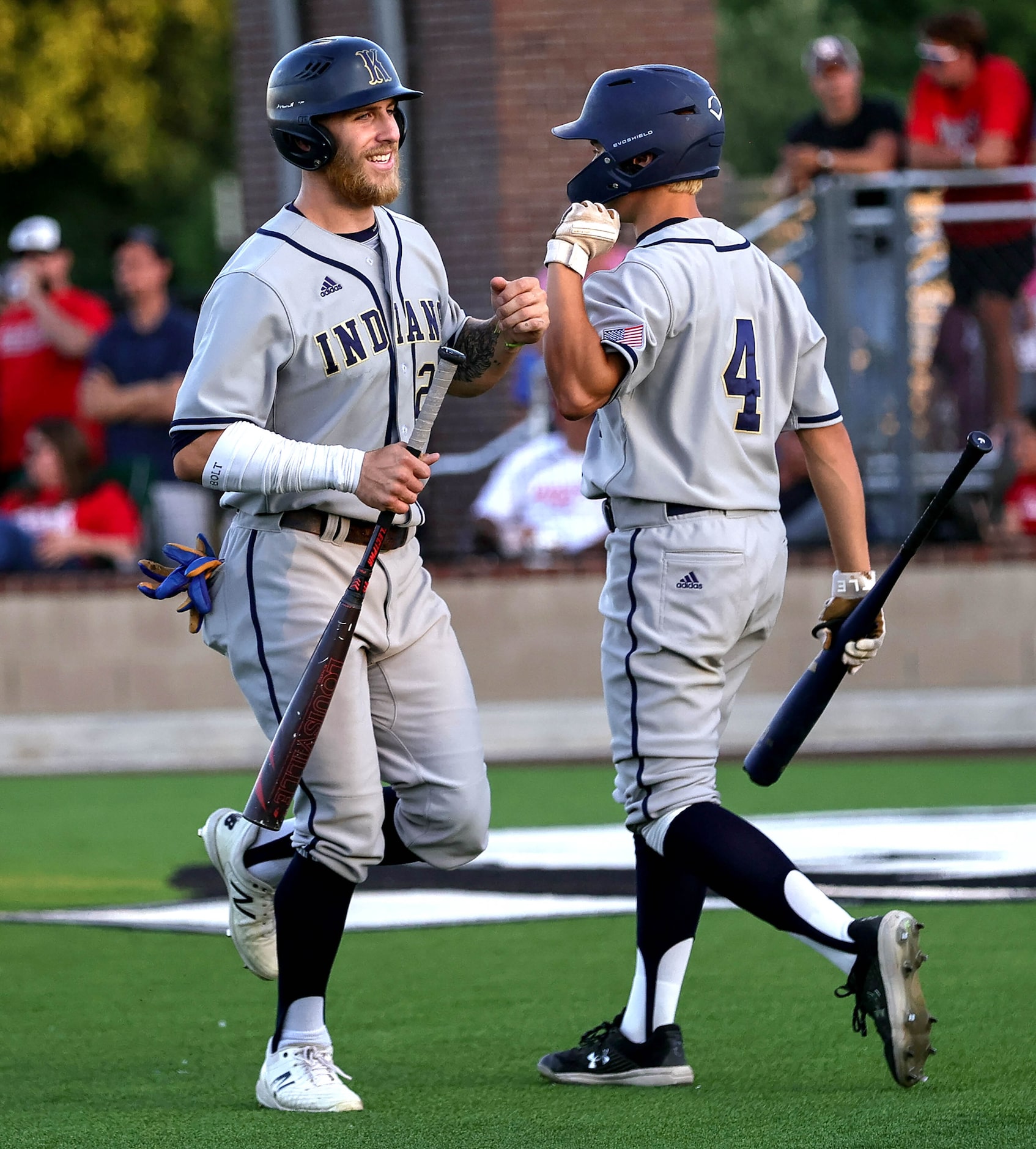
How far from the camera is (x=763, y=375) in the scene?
4.69 metres

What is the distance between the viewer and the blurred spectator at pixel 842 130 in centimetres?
1137

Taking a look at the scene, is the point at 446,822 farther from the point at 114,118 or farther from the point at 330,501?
the point at 114,118

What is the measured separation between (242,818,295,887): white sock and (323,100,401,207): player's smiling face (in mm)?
1470

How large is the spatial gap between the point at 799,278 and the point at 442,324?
21.7 feet

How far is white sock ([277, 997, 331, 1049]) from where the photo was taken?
15.2 feet

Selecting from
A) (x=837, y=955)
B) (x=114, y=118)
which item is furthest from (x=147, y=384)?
(x=114, y=118)

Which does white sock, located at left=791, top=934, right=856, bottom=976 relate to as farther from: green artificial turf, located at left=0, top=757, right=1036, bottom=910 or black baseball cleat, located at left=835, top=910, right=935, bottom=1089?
green artificial turf, located at left=0, top=757, right=1036, bottom=910

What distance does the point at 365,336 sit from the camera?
4.65 m

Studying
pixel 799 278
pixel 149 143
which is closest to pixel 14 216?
pixel 149 143

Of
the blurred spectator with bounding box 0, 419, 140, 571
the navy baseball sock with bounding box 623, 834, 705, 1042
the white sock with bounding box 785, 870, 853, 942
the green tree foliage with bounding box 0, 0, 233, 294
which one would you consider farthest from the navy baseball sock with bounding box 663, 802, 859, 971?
the green tree foliage with bounding box 0, 0, 233, 294

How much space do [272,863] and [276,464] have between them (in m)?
1.03

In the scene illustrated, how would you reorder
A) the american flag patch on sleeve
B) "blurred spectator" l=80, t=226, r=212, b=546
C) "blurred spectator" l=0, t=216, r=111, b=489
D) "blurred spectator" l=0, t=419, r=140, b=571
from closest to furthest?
the american flag patch on sleeve < "blurred spectator" l=0, t=419, r=140, b=571 < "blurred spectator" l=80, t=226, r=212, b=546 < "blurred spectator" l=0, t=216, r=111, b=489

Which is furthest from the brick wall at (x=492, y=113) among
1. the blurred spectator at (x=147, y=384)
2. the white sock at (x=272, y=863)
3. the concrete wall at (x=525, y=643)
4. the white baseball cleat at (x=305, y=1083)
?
the white baseball cleat at (x=305, y=1083)

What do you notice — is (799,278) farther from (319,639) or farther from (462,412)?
(319,639)
